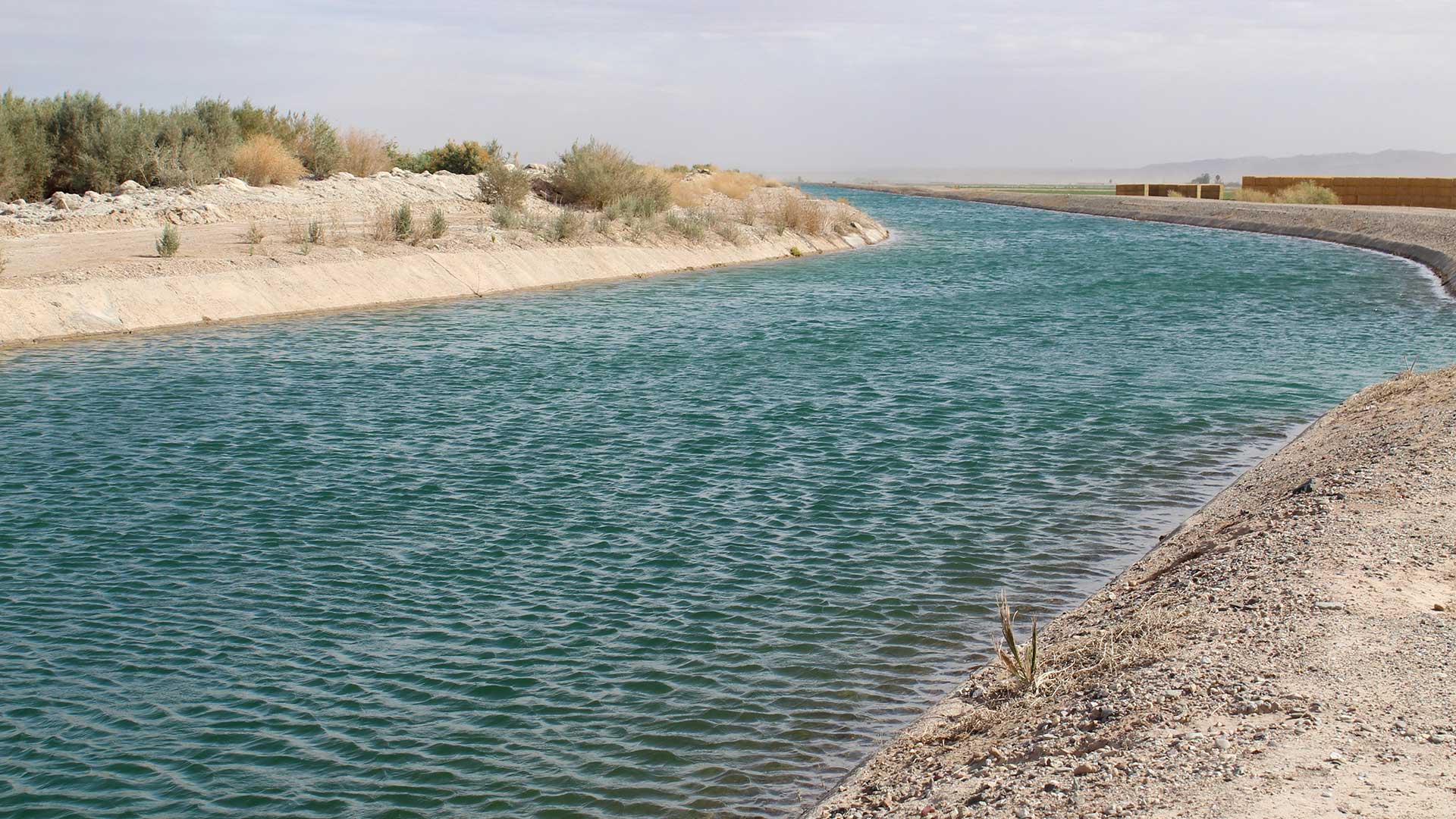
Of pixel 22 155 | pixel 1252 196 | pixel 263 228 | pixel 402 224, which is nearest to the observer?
pixel 402 224

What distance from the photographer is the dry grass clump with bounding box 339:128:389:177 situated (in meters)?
53.2

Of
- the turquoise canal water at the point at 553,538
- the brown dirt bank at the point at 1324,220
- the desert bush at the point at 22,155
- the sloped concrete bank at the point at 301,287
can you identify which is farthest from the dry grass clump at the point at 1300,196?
the desert bush at the point at 22,155

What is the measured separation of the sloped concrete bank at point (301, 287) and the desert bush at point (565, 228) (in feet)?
3.83

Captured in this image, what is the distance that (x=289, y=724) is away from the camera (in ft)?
25.5

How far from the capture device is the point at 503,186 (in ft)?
154

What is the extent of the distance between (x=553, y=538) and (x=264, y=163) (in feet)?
123

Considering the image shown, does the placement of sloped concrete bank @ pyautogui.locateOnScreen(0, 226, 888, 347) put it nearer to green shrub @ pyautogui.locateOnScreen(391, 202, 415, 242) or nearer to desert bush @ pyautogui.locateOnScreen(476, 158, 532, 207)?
green shrub @ pyautogui.locateOnScreen(391, 202, 415, 242)

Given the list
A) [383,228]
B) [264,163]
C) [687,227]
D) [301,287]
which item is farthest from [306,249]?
[687,227]

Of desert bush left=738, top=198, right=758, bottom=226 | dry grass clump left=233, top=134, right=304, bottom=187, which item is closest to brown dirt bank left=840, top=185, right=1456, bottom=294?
desert bush left=738, top=198, right=758, bottom=226

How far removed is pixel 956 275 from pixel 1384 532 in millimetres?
32941

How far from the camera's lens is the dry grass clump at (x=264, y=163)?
44.2 metres

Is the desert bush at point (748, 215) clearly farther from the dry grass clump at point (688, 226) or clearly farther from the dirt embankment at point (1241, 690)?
the dirt embankment at point (1241, 690)

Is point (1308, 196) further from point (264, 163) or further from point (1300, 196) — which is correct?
point (264, 163)

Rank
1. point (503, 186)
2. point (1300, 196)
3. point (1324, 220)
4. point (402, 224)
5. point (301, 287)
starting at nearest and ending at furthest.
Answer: point (301, 287) → point (402, 224) → point (503, 186) → point (1324, 220) → point (1300, 196)
